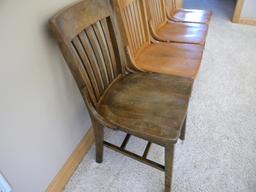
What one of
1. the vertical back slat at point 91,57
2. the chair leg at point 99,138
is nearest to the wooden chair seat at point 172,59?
the vertical back slat at point 91,57

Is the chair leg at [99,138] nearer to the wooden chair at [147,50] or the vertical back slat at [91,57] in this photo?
the vertical back slat at [91,57]

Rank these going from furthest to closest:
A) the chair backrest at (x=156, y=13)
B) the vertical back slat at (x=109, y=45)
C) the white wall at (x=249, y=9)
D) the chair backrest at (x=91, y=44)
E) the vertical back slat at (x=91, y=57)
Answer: the white wall at (x=249, y=9)
the chair backrest at (x=156, y=13)
the vertical back slat at (x=109, y=45)
the vertical back slat at (x=91, y=57)
the chair backrest at (x=91, y=44)

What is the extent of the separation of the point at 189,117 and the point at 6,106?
1228 mm

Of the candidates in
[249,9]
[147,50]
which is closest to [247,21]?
[249,9]

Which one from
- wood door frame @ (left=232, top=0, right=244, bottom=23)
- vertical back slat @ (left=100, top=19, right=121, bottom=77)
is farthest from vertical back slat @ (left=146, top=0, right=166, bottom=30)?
wood door frame @ (left=232, top=0, right=244, bottom=23)

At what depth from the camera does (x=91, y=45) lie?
0.96 metres

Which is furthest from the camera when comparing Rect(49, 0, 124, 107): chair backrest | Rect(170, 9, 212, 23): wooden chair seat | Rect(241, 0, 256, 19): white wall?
Rect(241, 0, 256, 19): white wall

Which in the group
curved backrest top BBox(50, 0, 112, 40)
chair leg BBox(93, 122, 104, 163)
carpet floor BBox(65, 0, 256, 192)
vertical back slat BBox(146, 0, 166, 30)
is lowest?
carpet floor BBox(65, 0, 256, 192)

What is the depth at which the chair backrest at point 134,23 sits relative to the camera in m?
1.15

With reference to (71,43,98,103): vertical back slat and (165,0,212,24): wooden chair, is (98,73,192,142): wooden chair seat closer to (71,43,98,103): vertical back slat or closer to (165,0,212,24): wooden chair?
(71,43,98,103): vertical back slat

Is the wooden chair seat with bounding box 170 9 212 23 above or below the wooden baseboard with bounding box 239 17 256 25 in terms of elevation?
above

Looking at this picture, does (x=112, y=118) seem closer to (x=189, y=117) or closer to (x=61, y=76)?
(x=61, y=76)

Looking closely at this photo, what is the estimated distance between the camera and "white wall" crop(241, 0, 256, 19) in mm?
2784

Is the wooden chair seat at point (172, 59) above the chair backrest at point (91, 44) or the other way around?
the other way around
